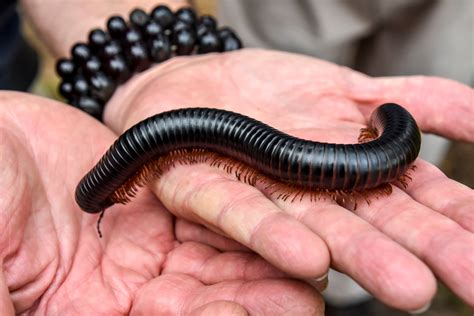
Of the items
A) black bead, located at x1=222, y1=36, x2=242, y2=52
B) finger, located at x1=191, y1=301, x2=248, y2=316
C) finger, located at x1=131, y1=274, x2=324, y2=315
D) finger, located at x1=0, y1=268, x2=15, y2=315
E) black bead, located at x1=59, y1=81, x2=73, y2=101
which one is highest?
black bead, located at x1=222, y1=36, x2=242, y2=52

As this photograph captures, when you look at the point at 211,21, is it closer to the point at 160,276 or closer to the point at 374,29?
the point at 374,29

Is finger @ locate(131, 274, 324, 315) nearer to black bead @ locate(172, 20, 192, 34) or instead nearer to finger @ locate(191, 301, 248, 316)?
finger @ locate(191, 301, 248, 316)

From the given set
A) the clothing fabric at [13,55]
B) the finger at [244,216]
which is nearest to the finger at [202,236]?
the finger at [244,216]

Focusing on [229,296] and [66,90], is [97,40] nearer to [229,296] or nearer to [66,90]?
[66,90]

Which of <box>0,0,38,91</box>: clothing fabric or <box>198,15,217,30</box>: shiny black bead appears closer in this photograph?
<box>198,15,217,30</box>: shiny black bead

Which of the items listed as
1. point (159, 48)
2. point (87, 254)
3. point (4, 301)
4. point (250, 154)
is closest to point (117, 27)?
point (159, 48)

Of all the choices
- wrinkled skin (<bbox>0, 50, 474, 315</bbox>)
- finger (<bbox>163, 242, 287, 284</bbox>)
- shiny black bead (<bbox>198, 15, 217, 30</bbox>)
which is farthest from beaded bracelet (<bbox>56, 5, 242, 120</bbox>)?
finger (<bbox>163, 242, 287, 284</bbox>)
